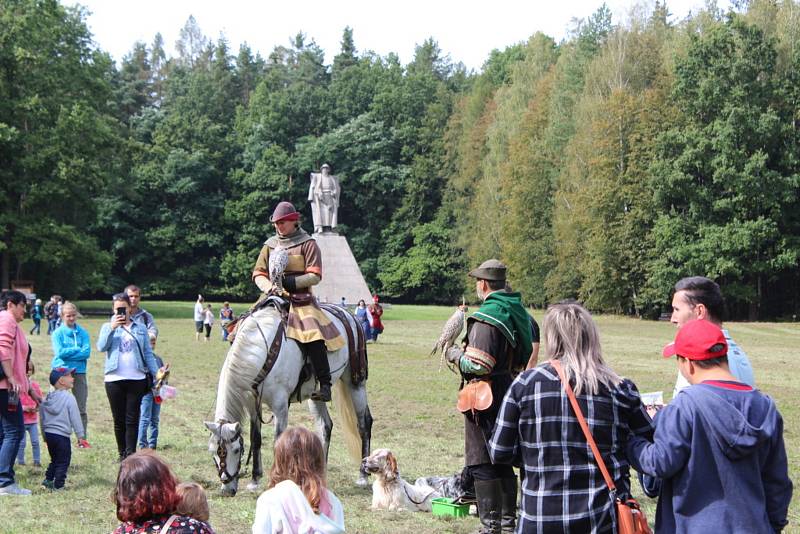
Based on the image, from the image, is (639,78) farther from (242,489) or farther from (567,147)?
(242,489)

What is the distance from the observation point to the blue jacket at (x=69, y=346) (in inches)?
396

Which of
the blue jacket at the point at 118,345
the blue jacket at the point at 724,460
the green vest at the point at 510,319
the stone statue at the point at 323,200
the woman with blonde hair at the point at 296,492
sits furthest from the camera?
the stone statue at the point at 323,200

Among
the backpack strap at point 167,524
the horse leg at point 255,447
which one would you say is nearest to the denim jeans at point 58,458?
the horse leg at point 255,447

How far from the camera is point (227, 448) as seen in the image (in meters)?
A: 7.66

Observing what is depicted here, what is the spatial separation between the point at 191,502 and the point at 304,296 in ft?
16.6

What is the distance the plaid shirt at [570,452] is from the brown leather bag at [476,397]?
5.36 feet

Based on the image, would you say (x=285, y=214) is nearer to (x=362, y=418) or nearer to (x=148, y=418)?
(x=362, y=418)

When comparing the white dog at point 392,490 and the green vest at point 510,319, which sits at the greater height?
the green vest at point 510,319

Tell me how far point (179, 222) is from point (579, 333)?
2494 inches

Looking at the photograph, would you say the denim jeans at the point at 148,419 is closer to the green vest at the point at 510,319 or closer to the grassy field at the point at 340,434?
the grassy field at the point at 340,434

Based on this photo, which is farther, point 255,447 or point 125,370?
point 125,370

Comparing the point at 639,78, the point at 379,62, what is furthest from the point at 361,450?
the point at 379,62

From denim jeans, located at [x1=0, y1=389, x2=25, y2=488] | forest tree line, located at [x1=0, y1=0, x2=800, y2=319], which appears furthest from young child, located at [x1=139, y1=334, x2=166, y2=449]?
forest tree line, located at [x1=0, y1=0, x2=800, y2=319]

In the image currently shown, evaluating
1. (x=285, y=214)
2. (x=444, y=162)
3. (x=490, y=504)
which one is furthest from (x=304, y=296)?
(x=444, y=162)
